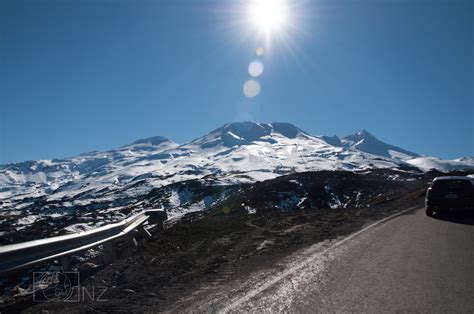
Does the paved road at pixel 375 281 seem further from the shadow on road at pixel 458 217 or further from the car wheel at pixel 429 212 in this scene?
the car wheel at pixel 429 212

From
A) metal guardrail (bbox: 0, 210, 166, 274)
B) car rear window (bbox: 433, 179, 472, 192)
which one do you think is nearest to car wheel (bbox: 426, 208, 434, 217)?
car rear window (bbox: 433, 179, 472, 192)

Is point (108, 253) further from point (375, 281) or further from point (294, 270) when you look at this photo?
point (375, 281)

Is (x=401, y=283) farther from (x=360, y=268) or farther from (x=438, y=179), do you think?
(x=438, y=179)

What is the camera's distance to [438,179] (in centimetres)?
1784

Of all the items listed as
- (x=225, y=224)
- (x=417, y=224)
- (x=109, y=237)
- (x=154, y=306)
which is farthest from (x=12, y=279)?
(x=417, y=224)

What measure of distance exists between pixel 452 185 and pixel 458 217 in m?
1.43

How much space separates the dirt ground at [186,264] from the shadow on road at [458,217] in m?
4.11

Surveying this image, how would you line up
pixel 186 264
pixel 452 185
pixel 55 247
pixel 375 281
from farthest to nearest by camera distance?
pixel 452 185 → pixel 186 264 → pixel 55 247 → pixel 375 281

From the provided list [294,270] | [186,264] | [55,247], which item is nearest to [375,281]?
[294,270]

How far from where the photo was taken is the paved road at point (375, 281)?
5258 mm

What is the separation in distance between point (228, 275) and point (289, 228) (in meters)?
6.96

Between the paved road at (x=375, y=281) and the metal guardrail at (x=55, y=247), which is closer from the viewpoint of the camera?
the paved road at (x=375, y=281)

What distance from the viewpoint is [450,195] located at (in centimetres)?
1681

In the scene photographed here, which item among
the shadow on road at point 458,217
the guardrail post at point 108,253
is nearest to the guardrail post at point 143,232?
the guardrail post at point 108,253
